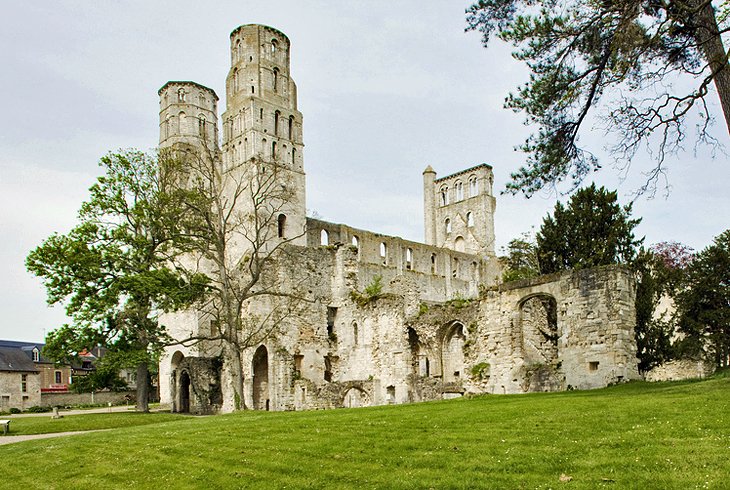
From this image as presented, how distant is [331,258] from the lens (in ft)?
115

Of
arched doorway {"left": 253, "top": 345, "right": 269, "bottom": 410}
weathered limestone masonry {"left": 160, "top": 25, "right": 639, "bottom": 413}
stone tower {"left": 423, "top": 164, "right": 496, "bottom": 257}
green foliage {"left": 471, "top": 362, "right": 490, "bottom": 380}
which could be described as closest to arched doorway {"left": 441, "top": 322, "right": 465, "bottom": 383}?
weathered limestone masonry {"left": 160, "top": 25, "right": 639, "bottom": 413}

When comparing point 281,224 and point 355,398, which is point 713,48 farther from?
point 281,224

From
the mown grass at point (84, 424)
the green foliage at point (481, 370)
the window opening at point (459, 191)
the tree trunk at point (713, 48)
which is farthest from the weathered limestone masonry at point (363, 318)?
the window opening at point (459, 191)

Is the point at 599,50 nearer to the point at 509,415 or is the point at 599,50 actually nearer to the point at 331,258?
the point at 509,415

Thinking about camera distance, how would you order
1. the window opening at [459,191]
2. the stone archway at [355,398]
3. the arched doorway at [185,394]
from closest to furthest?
the stone archway at [355,398], the arched doorway at [185,394], the window opening at [459,191]

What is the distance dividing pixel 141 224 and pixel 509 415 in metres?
21.5

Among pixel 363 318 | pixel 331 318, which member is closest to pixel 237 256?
pixel 331 318

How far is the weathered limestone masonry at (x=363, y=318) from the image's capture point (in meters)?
22.2

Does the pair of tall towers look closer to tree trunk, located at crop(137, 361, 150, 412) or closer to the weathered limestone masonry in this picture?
the weathered limestone masonry

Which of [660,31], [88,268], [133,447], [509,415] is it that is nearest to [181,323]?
[88,268]

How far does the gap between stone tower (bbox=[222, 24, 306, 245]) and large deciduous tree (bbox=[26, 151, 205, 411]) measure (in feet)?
32.3

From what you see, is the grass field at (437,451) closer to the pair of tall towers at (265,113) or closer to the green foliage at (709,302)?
the green foliage at (709,302)

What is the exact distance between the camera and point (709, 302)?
110ft

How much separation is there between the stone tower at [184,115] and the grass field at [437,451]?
34.1 meters
